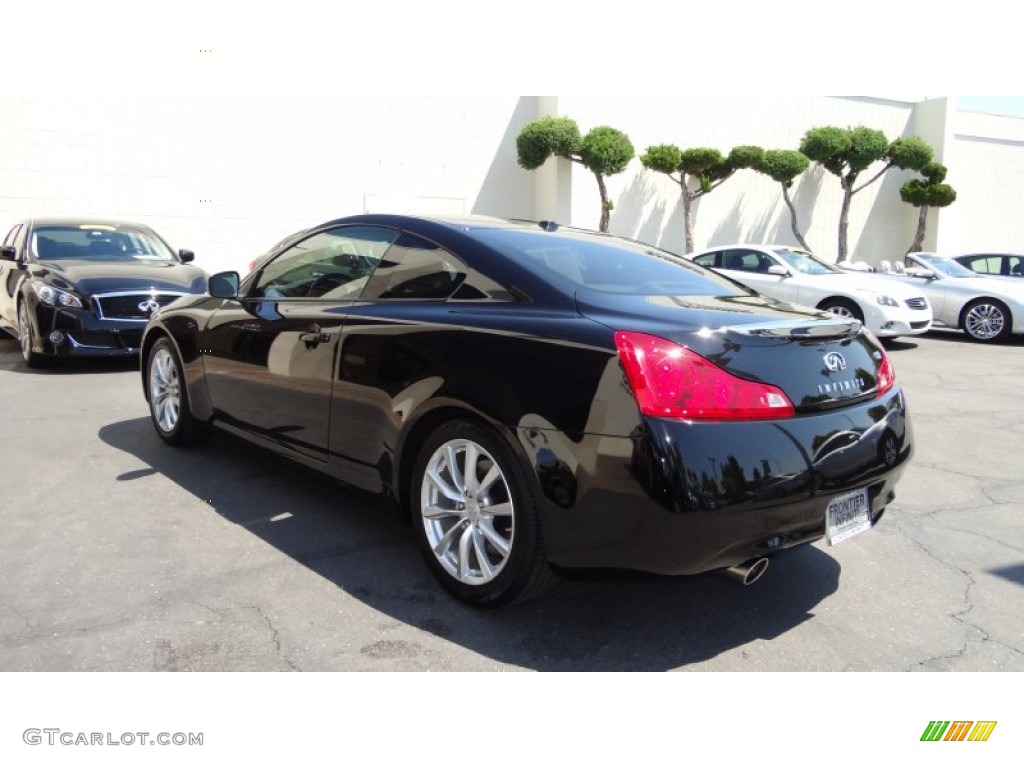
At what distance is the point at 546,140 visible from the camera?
1922 centimetres

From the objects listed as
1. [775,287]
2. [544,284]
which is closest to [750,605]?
[544,284]

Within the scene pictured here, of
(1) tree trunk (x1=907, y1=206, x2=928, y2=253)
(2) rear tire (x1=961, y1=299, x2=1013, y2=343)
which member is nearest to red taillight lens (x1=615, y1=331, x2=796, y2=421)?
(2) rear tire (x1=961, y1=299, x2=1013, y2=343)

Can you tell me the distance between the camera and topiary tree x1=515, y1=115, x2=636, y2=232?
19.2 meters

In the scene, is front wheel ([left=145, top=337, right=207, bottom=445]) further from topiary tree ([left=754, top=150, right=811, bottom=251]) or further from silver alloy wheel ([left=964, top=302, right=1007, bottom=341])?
topiary tree ([left=754, top=150, right=811, bottom=251])

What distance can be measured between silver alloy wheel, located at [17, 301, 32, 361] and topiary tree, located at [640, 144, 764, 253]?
15775 mm

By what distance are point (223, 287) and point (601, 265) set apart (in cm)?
231

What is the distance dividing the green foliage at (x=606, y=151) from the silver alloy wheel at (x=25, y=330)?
548 inches

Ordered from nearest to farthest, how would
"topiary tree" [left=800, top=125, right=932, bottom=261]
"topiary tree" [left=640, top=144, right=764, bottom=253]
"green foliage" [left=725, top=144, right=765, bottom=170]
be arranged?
"topiary tree" [left=640, top=144, right=764, bottom=253] → "green foliage" [left=725, top=144, right=765, bottom=170] → "topiary tree" [left=800, top=125, right=932, bottom=261]

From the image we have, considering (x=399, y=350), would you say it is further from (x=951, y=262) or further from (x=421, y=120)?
(x=421, y=120)

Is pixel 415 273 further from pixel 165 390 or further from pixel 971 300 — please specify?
pixel 971 300

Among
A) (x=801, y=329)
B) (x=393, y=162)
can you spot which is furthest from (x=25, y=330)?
(x=393, y=162)

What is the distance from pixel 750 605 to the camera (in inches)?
124

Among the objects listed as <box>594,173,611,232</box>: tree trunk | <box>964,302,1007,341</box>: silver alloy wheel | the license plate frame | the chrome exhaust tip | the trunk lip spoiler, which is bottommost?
<box>964,302,1007,341</box>: silver alloy wheel

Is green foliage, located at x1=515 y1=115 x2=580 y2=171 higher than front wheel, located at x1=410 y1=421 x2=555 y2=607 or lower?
higher
